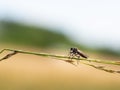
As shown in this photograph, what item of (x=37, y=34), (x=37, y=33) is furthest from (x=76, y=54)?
(x=37, y=33)

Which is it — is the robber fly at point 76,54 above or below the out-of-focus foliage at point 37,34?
below

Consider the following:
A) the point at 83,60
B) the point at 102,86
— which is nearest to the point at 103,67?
the point at 83,60

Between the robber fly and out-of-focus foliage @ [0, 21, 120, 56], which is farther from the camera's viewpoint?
out-of-focus foliage @ [0, 21, 120, 56]

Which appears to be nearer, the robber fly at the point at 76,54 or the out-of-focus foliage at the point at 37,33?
the robber fly at the point at 76,54

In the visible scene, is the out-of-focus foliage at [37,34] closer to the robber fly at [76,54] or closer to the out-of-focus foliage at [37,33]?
the out-of-focus foliage at [37,33]

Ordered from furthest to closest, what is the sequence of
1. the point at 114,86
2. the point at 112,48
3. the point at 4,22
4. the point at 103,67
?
the point at 4,22
the point at 112,48
the point at 114,86
the point at 103,67

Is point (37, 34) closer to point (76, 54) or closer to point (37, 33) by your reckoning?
point (37, 33)

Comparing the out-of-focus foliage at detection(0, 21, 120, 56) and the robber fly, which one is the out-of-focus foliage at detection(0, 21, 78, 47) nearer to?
the out-of-focus foliage at detection(0, 21, 120, 56)

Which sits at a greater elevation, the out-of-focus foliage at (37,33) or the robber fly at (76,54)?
the out-of-focus foliage at (37,33)

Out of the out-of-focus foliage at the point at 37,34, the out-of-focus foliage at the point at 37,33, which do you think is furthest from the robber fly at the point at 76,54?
the out-of-focus foliage at the point at 37,34

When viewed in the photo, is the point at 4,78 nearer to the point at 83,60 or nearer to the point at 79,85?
the point at 79,85

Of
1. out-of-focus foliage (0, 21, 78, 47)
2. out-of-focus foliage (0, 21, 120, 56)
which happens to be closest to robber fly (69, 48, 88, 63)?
out-of-focus foliage (0, 21, 120, 56)
